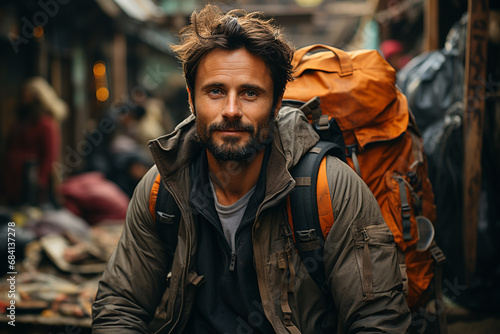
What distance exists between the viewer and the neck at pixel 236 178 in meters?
2.41

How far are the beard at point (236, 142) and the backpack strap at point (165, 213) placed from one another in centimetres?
32

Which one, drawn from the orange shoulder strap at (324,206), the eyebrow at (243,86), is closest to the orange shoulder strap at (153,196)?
the eyebrow at (243,86)

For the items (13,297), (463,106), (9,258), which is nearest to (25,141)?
(9,258)

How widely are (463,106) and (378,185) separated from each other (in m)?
1.49

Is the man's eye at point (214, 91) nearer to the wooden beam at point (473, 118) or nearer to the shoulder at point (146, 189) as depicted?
the shoulder at point (146, 189)

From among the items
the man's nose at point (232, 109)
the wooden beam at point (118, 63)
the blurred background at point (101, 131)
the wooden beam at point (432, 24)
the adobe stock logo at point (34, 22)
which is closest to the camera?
the man's nose at point (232, 109)

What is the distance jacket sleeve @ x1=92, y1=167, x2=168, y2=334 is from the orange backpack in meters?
1.01

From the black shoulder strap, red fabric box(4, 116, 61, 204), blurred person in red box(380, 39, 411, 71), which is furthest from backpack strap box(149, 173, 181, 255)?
red fabric box(4, 116, 61, 204)

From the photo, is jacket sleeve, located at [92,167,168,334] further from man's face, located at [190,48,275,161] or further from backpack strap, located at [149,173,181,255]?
man's face, located at [190,48,275,161]

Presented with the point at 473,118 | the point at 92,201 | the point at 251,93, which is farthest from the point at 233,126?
the point at 92,201

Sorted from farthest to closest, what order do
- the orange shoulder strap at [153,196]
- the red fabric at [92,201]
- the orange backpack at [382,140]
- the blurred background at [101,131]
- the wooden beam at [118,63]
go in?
the wooden beam at [118,63], the red fabric at [92,201], the blurred background at [101,131], the orange backpack at [382,140], the orange shoulder strap at [153,196]

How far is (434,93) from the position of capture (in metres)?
3.98

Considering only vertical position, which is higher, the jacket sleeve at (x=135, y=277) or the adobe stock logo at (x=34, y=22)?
the adobe stock logo at (x=34, y=22)

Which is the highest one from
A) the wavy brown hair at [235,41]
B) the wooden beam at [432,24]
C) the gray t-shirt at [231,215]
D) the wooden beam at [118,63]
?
the wooden beam at [118,63]
